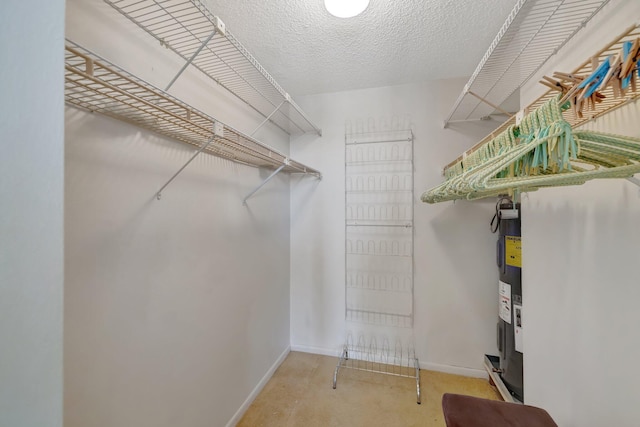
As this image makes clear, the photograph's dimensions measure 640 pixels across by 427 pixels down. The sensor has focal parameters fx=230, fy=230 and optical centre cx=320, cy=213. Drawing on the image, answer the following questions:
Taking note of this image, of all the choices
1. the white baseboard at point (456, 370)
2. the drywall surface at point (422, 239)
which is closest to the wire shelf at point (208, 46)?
the drywall surface at point (422, 239)

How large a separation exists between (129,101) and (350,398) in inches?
92.0

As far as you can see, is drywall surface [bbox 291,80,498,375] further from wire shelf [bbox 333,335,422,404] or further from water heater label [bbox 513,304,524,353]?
water heater label [bbox 513,304,524,353]

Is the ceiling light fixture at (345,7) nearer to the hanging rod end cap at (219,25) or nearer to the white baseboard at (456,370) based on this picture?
the hanging rod end cap at (219,25)

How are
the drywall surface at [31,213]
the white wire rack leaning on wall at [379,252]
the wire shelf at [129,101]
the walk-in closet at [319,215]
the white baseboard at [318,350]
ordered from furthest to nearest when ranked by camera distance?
the white baseboard at [318,350] < the white wire rack leaning on wall at [379,252] < the wire shelf at [129,101] < the walk-in closet at [319,215] < the drywall surface at [31,213]

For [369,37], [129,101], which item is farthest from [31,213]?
[369,37]

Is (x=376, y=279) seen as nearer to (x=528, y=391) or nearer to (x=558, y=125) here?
(x=528, y=391)

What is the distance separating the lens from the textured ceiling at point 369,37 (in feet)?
4.27

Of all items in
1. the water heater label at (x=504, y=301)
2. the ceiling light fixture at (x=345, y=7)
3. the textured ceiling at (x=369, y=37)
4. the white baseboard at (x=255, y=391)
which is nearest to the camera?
the ceiling light fixture at (x=345, y=7)

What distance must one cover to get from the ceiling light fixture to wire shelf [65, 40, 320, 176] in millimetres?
857

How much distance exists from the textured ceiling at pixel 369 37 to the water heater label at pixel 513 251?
1.42 m

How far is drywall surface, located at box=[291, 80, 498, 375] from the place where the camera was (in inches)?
81.7

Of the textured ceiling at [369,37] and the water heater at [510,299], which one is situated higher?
the textured ceiling at [369,37]

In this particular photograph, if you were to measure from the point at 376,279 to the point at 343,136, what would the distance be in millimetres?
1492

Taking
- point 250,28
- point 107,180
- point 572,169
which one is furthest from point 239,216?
point 572,169
